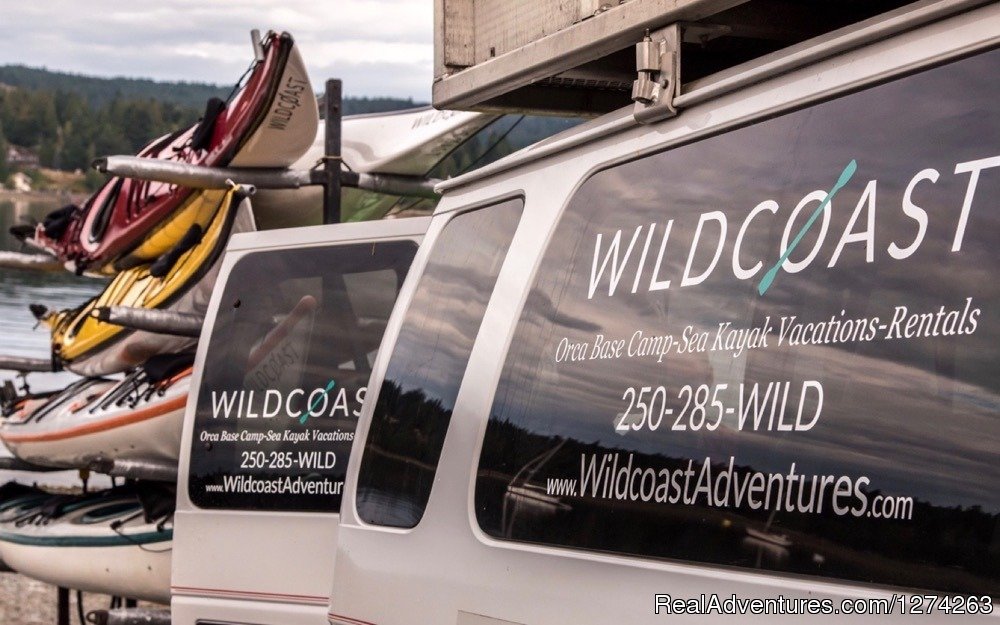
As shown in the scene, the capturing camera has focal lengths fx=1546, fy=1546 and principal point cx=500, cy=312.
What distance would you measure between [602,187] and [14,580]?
29.9 ft

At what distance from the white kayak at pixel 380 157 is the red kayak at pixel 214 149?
0.75 ft

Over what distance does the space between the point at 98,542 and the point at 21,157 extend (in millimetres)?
116122

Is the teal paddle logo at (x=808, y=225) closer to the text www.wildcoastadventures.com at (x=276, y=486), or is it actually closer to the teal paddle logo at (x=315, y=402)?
the text www.wildcoastadventures.com at (x=276, y=486)

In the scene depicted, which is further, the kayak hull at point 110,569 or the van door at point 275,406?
the kayak hull at point 110,569

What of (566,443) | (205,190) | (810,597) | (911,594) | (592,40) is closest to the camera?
(911,594)

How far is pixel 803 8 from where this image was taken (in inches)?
121

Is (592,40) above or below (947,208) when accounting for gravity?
above

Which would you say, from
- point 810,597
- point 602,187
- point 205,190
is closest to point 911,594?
point 810,597

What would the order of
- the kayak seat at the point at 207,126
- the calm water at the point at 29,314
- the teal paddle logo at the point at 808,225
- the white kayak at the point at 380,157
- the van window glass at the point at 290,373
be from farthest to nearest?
the calm water at the point at 29,314 < the kayak seat at the point at 207,126 < the white kayak at the point at 380,157 < the van window glass at the point at 290,373 < the teal paddle logo at the point at 808,225

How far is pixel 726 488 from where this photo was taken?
236cm

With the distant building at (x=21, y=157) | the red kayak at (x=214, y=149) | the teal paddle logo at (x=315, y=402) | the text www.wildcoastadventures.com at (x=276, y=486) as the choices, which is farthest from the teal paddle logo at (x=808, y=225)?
the distant building at (x=21, y=157)

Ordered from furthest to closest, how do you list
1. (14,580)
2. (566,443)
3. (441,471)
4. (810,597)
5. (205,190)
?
1. (14,580)
2. (205,190)
3. (441,471)
4. (566,443)
5. (810,597)

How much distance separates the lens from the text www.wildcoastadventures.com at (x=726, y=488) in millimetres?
2090

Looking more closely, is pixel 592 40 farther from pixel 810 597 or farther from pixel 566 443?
pixel 810 597
